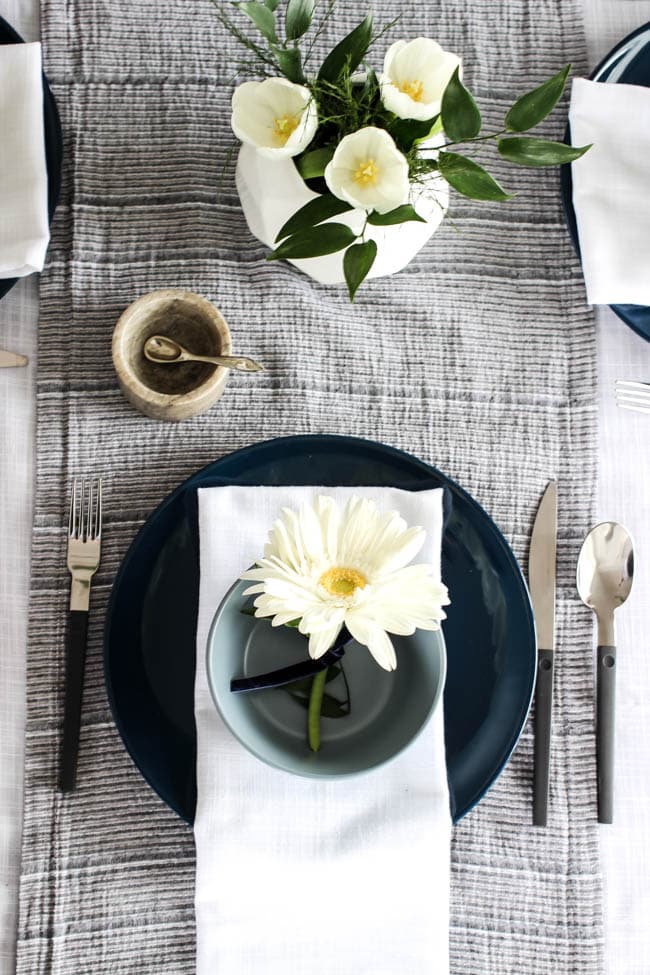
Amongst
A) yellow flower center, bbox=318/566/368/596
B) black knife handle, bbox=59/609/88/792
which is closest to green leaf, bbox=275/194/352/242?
yellow flower center, bbox=318/566/368/596

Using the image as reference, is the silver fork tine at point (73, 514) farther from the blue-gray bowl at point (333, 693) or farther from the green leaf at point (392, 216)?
the green leaf at point (392, 216)

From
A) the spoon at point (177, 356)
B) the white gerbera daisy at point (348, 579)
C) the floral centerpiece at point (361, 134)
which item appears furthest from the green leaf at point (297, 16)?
the white gerbera daisy at point (348, 579)

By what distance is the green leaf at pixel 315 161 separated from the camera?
59cm

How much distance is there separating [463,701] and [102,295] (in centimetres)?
45

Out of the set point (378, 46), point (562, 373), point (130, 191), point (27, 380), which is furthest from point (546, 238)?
point (27, 380)

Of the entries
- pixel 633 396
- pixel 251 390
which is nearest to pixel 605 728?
pixel 633 396

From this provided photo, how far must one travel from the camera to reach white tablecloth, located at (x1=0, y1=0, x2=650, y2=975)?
708 mm

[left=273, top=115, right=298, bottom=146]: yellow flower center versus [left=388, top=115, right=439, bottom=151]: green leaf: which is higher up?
[left=273, top=115, right=298, bottom=146]: yellow flower center

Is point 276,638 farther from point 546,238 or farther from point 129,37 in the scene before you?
point 129,37

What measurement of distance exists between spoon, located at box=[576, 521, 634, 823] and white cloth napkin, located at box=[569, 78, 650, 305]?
0.66 ft

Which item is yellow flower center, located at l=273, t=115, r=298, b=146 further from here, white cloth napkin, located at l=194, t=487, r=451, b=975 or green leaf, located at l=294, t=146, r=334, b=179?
white cloth napkin, located at l=194, t=487, r=451, b=975

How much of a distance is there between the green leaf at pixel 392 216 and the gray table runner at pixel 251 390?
19 cm

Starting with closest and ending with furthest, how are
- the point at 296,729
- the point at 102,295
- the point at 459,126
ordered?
the point at 459,126
the point at 296,729
the point at 102,295

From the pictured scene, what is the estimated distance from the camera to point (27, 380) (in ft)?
2.46
